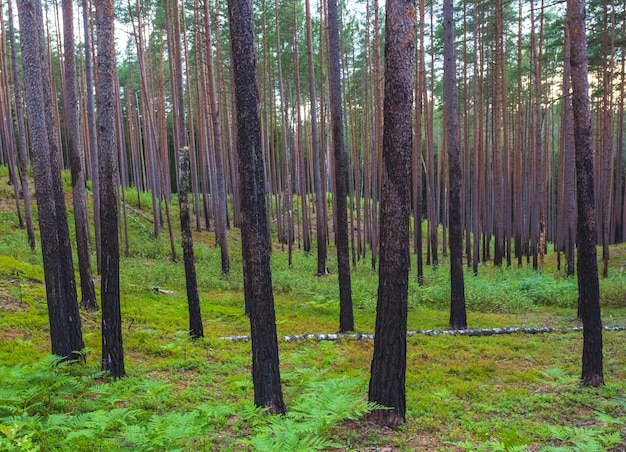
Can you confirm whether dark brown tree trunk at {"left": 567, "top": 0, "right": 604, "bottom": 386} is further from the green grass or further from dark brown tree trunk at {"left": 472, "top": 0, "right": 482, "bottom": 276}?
dark brown tree trunk at {"left": 472, "top": 0, "right": 482, "bottom": 276}

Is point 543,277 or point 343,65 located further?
point 343,65

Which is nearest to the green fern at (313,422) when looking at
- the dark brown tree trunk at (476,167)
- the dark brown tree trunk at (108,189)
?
the dark brown tree trunk at (108,189)

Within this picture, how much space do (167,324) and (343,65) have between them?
20.6 metres

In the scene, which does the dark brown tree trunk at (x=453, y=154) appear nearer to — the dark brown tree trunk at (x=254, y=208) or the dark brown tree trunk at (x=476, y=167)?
the dark brown tree trunk at (x=254, y=208)

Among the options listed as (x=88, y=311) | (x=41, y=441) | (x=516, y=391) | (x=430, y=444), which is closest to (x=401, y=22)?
(x=430, y=444)

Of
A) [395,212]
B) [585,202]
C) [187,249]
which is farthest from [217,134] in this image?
[585,202]

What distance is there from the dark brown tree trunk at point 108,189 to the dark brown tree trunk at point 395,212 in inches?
156

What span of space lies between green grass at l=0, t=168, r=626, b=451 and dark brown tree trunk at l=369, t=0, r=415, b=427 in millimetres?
451

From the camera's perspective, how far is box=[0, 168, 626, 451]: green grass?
464 cm

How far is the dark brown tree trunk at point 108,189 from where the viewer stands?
20.7 feet

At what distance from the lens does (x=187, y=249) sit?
906cm

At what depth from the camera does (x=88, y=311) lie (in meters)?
10.3

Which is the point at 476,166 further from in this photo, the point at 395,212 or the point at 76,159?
the point at 395,212

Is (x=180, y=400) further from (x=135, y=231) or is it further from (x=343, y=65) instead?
(x=343, y=65)
